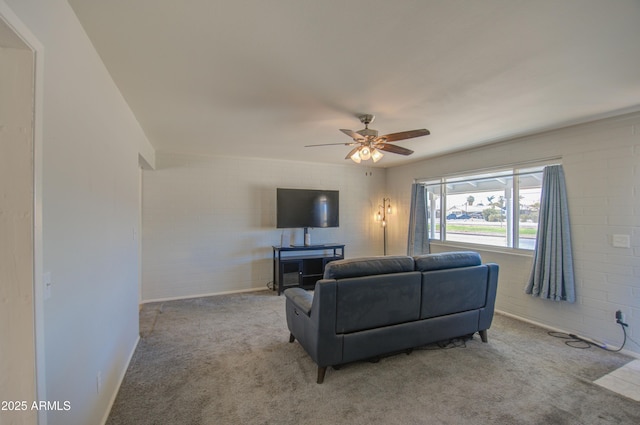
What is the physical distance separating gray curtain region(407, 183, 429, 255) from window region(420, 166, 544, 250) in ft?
0.31

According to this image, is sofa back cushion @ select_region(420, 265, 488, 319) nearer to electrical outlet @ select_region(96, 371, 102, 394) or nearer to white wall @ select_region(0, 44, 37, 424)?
electrical outlet @ select_region(96, 371, 102, 394)

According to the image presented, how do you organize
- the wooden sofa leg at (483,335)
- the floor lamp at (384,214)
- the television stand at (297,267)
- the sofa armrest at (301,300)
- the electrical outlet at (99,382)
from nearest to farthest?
the electrical outlet at (99,382), the sofa armrest at (301,300), the wooden sofa leg at (483,335), the television stand at (297,267), the floor lamp at (384,214)

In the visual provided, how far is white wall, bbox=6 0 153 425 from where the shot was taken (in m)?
1.22

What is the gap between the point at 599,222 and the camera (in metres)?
3.18

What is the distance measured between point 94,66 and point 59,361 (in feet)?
5.56

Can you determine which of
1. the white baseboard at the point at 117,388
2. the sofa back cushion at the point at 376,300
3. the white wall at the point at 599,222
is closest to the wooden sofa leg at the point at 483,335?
the sofa back cushion at the point at 376,300

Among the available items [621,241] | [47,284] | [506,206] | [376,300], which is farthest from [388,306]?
[506,206]

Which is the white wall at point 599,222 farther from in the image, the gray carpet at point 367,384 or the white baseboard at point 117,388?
the white baseboard at point 117,388

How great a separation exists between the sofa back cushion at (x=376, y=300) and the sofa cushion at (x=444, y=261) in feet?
0.45

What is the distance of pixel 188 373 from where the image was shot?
2543 mm

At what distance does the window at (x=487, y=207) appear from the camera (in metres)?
3.87

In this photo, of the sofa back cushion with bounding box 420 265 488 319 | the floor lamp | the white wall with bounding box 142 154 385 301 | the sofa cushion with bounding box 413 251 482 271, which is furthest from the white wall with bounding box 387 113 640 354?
the white wall with bounding box 142 154 385 301

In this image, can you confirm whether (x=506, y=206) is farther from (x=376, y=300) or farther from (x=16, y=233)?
(x=16, y=233)

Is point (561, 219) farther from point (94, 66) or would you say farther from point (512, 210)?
point (94, 66)
